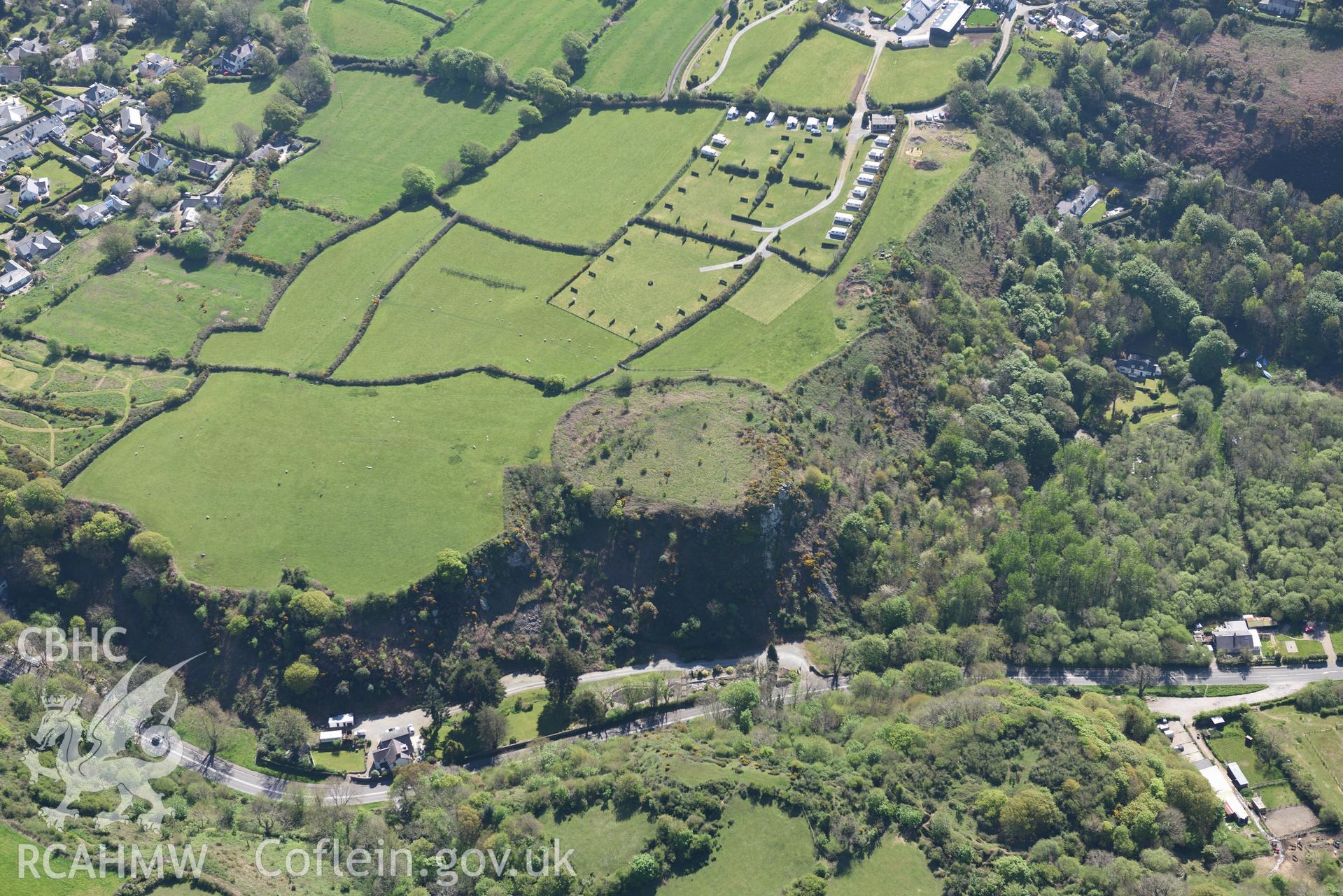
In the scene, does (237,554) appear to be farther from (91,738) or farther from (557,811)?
(557,811)

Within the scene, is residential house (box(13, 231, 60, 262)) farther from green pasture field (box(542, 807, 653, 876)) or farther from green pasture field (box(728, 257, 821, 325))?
green pasture field (box(542, 807, 653, 876))

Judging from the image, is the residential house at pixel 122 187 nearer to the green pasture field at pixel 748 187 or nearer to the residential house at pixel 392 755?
the green pasture field at pixel 748 187

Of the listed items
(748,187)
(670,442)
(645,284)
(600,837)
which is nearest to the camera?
(600,837)

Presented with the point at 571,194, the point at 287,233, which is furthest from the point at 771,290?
the point at 287,233

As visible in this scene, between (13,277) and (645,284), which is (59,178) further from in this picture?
(645,284)

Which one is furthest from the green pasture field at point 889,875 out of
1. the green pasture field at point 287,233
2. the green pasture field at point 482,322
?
the green pasture field at point 287,233
